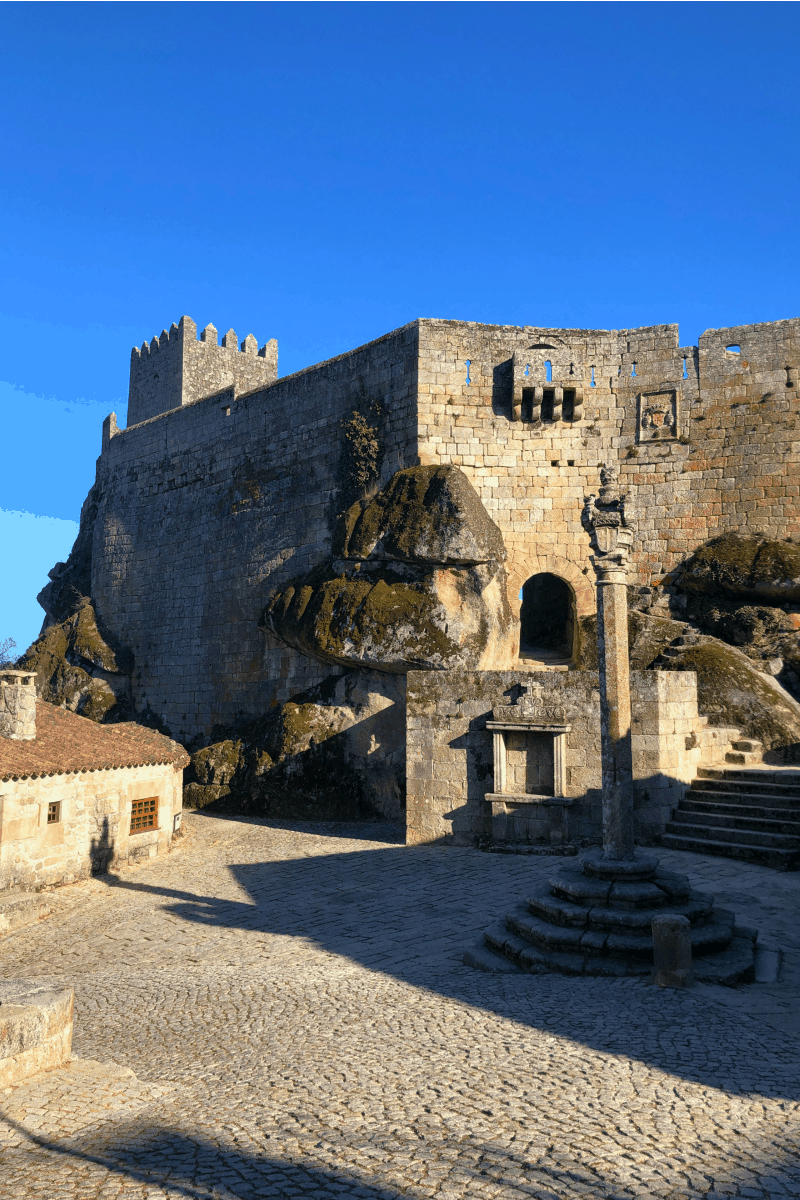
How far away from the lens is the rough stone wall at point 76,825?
11211 mm

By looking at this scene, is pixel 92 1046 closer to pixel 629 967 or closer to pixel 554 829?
pixel 629 967

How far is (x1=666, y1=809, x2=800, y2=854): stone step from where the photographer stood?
10.6 meters

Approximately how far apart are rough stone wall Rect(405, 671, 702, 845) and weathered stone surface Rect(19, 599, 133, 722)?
581 inches

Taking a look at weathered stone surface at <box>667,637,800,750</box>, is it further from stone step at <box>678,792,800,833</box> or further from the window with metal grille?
the window with metal grille

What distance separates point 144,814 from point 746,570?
40.2 ft

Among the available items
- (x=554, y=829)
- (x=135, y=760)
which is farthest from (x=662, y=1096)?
(x=135, y=760)

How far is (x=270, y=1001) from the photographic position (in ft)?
21.7

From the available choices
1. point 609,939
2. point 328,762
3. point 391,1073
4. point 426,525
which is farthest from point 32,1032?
point 426,525

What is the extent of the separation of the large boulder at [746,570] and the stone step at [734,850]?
673 cm

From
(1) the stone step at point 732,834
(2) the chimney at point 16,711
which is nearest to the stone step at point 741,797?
(1) the stone step at point 732,834

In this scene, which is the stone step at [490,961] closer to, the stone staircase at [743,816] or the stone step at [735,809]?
the stone staircase at [743,816]

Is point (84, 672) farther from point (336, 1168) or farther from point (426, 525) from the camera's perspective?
point (336, 1168)

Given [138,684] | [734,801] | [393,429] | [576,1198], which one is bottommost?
[576,1198]

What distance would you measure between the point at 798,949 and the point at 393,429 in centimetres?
1415
